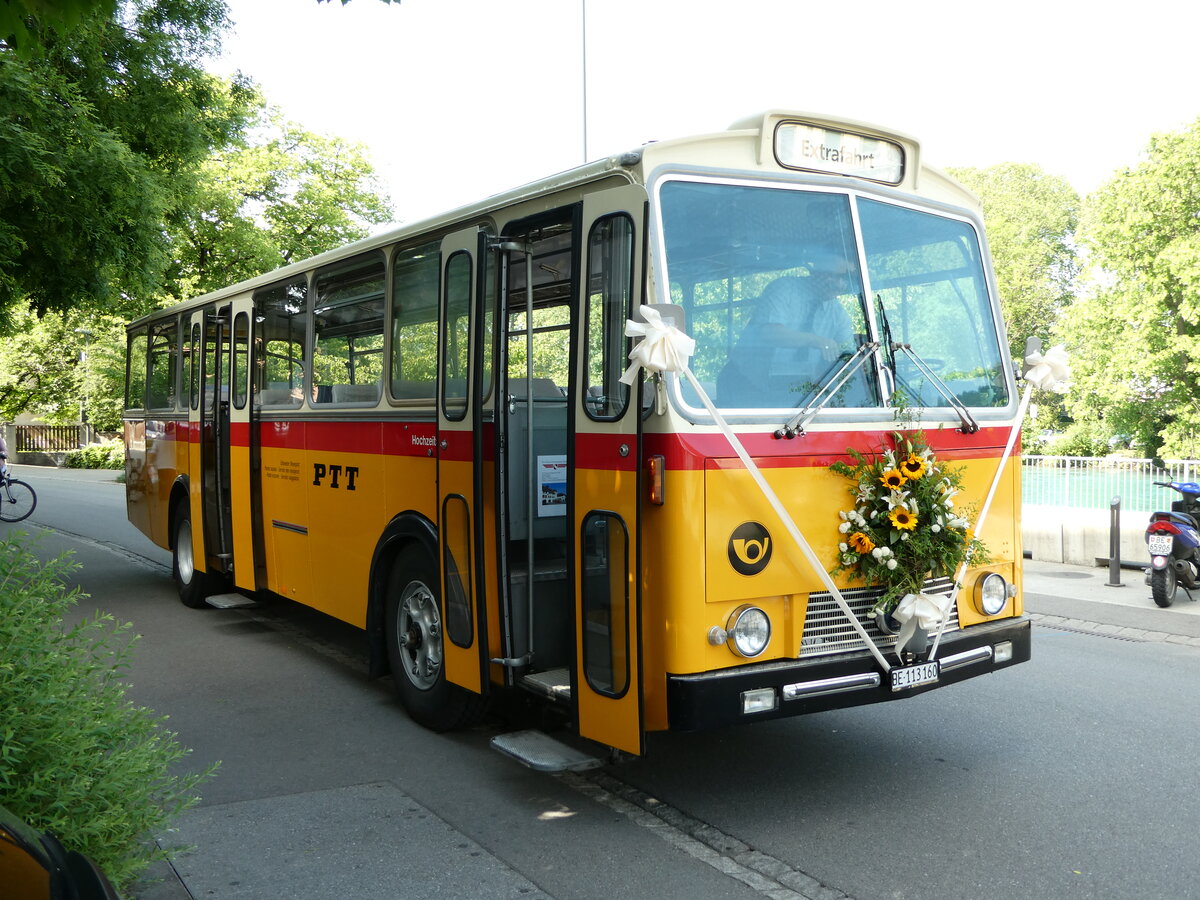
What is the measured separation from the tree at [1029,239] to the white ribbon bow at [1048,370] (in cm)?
5522

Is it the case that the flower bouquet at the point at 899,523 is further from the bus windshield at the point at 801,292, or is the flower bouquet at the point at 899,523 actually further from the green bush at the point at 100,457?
the green bush at the point at 100,457

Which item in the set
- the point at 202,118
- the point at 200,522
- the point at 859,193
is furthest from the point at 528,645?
the point at 202,118

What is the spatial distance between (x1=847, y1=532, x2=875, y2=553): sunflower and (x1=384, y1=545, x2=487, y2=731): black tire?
235 cm

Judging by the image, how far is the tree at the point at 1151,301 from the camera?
1356 inches

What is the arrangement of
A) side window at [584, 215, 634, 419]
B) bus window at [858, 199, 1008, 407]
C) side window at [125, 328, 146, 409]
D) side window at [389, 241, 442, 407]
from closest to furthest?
side window at [584, 215, 634, 419] < bus window at [858, 199, 1008, 407] < side window at [389, 241, 442, 407] < side window at [125, 328, 146, 409]

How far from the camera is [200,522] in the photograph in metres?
10.0

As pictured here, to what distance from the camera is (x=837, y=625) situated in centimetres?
486

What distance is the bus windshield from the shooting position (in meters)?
4.68

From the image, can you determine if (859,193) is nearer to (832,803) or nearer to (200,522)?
(832,803)

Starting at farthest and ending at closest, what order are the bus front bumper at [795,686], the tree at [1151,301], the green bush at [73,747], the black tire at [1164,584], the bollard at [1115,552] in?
the tree at [1151,301]
the bollard at [1115,552]
the black tire at [1164,584]
the bus front bumper at [795,686]
the green bush at [73,747]

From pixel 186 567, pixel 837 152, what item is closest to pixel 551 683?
pixel 837 152

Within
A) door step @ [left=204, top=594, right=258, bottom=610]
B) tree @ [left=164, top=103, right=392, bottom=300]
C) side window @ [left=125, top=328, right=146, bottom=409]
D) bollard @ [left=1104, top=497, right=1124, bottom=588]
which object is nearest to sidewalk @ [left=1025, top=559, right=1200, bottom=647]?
bollard @ [left=1104, top=497, right=1124, bottom=588]

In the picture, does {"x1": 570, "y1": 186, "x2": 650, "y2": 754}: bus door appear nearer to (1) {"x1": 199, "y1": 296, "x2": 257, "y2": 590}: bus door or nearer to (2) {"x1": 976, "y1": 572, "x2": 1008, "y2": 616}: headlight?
(2) {"x1": 976, "y1": 572, "x2": 1008, "y2": 616}: headlight

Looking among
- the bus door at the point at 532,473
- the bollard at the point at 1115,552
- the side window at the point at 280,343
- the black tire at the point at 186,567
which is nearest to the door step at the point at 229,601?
the black tire at the point at 186,567
